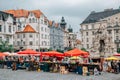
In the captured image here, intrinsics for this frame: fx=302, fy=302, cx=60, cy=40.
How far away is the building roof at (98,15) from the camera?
95.9 m

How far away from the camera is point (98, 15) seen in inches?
3942

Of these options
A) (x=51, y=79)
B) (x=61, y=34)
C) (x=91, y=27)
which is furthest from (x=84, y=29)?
(x=51, y=79)

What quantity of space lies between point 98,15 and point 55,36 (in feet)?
52.1

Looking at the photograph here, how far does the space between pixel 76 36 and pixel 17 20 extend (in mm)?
64865

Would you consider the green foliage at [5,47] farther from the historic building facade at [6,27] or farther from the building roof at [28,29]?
the building roof at [28,29]

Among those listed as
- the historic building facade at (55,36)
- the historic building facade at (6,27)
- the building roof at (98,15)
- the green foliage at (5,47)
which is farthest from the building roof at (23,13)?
the building roof at (98,15)

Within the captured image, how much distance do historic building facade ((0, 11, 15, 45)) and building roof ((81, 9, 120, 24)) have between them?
1364 inches

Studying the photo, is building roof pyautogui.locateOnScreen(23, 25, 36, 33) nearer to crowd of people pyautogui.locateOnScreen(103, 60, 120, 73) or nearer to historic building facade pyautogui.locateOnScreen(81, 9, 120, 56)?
historic building facade pyautogui.locateOnScreen(81, 9, 120, 56)

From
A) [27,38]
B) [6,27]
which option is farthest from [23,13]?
[6,27]

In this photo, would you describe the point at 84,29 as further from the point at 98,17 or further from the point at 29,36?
the point at 29,36

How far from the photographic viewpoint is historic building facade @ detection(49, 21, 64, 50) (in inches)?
3768

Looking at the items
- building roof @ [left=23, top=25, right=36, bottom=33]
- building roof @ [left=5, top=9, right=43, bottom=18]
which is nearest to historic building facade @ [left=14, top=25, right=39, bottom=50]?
building roof @ [left=23, top=25, right=36, bottom=33]

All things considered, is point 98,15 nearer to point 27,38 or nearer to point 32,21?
point 32,21

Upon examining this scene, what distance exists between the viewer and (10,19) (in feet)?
237
